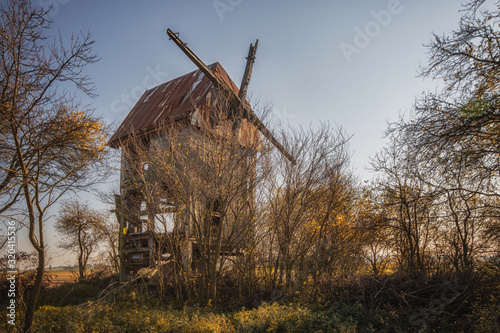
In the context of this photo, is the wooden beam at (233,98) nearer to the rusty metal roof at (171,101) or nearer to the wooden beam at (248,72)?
the rusty metal roof at (171,101)

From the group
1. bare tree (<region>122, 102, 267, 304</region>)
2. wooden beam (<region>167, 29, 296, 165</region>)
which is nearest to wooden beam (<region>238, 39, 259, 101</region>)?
wooden beam (<region>167, 29, 296, 165</region>)

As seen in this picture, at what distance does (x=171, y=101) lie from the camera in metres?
15.9

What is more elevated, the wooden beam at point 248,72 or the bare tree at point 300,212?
the wooden beam at point 248,72

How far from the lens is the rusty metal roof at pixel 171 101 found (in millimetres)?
14320

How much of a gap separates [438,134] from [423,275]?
339 centimetres

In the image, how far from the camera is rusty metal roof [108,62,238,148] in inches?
564

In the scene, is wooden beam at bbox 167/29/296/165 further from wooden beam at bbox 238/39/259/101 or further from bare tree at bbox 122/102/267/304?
wooden beam at bbox 238/39/259/101

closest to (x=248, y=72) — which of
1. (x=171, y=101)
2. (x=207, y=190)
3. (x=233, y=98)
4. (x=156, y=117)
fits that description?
(x=233, y=98)

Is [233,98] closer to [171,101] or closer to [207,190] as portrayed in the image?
[171,101]

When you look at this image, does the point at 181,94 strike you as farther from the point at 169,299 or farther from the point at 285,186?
the point at 169,299

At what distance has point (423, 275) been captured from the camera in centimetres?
756

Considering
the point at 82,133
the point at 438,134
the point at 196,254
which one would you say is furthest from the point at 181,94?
the point at 438,134

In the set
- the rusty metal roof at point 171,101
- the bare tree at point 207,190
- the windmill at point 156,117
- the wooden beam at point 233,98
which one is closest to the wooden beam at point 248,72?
the windmill at point 156,117

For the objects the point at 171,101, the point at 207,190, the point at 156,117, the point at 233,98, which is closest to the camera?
the point at 207,190
